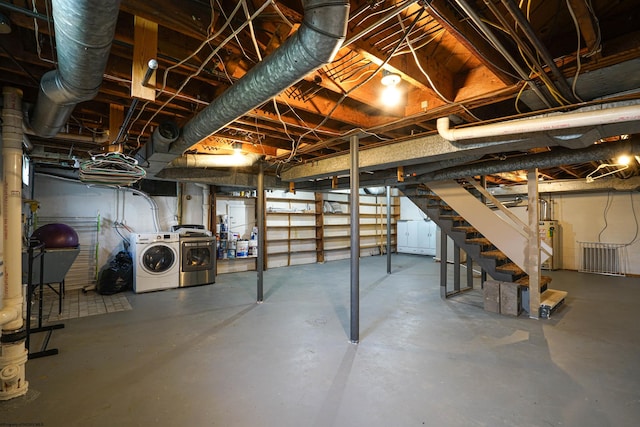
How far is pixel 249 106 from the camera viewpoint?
1.71 m

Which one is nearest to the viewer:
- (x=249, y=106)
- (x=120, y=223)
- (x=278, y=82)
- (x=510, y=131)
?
(x=278, y=82)

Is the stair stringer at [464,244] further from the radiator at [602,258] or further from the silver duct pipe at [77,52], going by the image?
the radiator at [602,258]

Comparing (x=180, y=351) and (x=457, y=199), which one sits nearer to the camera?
(x=180, y=351)

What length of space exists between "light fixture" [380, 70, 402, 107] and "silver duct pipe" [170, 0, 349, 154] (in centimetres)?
81

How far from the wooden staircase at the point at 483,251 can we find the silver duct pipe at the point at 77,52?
13.2 feet

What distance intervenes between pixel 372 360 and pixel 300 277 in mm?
3629

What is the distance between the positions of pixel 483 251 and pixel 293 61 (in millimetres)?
4014

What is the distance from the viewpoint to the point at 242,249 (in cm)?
651

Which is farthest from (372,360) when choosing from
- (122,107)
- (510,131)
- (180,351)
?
(122,107)

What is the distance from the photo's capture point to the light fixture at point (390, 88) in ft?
6.27

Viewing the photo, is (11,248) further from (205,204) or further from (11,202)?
(205,204)

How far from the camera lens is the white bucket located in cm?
646

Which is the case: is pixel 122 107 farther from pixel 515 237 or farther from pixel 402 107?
pixel 515 237

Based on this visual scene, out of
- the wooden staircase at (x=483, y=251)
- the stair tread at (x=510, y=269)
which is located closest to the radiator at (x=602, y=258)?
the wooden staircase at (x=483, y=251)
